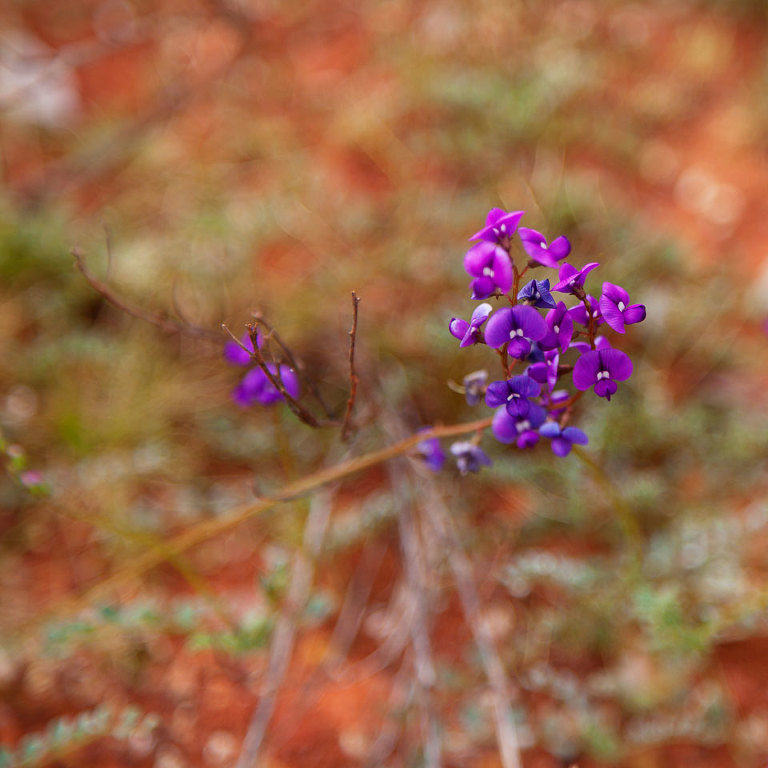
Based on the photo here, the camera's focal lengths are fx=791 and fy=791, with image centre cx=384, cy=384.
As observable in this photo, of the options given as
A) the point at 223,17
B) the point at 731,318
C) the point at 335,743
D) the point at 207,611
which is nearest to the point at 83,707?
the point at 207,611

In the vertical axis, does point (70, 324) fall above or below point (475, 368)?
above

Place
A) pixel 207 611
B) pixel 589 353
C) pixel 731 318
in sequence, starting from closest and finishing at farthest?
pixel 589 353, pixel 207 611, pixel 731 318

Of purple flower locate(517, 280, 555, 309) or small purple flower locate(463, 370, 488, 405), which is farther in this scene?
small purple flower locate(463, 370, 488, 405)

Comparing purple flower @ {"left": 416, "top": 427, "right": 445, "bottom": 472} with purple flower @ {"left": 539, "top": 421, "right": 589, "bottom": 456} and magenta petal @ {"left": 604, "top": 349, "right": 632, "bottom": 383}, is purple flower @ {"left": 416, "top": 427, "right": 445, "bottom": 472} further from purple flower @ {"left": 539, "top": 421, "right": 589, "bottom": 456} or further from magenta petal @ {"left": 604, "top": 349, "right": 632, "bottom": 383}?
magenta petal @ {"left": 604, "top": 349, "right": 632, "bottom": 383}

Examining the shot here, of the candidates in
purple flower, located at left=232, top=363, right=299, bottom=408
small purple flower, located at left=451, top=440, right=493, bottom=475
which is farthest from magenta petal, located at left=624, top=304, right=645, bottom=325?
purple flower, located at left=232, top=363, right=299, bottom=408

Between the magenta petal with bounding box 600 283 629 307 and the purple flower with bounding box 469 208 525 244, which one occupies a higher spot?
the purple flower with bounding box 469 208 525 244

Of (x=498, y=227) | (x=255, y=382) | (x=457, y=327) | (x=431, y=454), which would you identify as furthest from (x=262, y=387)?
(x=498, y=227)

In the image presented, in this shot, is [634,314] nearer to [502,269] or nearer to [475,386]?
[502,269]

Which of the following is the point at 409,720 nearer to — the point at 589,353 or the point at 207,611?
the point at 207,611
